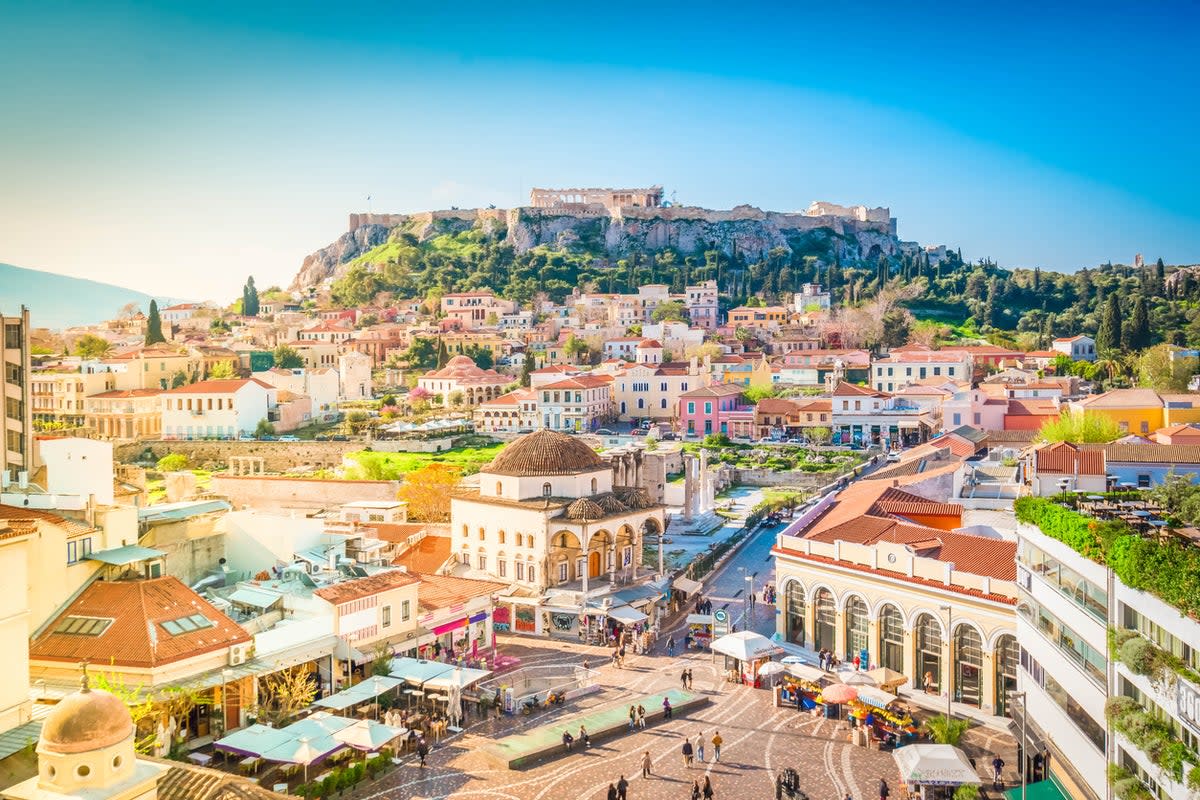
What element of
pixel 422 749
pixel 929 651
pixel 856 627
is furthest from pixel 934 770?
pixel 422 749

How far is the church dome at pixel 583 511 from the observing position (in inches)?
1304

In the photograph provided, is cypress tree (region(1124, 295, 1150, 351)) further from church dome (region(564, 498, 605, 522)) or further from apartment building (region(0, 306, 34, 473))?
apartment building (region(0, 306, 34, 473))

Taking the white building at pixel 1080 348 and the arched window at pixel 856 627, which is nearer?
the arched window at pixel 856 627

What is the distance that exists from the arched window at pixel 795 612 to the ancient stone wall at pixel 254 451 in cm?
4186

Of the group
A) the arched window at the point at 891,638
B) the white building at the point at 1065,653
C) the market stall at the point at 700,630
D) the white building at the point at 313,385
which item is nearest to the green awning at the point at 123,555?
the market stall at the point at 700,630

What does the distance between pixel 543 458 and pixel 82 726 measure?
78.3ft

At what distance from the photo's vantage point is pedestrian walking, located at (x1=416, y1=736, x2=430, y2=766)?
68.7ft

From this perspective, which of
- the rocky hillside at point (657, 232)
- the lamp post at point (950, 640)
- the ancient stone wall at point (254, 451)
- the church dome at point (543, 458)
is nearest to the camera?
the lamp post at point (950, 640)

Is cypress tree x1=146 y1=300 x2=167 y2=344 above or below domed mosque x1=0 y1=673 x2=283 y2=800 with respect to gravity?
above

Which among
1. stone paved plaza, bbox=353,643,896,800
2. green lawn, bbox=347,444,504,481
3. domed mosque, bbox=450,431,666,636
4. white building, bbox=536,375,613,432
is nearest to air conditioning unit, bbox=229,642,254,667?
stone paved plaza, bbox=353,643,896,800

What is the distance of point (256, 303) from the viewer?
121 metres

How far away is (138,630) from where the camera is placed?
862 inches

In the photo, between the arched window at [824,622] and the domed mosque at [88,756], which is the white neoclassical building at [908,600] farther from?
the domed mosque at [88,756]

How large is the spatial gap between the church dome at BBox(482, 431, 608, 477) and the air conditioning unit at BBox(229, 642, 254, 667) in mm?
12805
